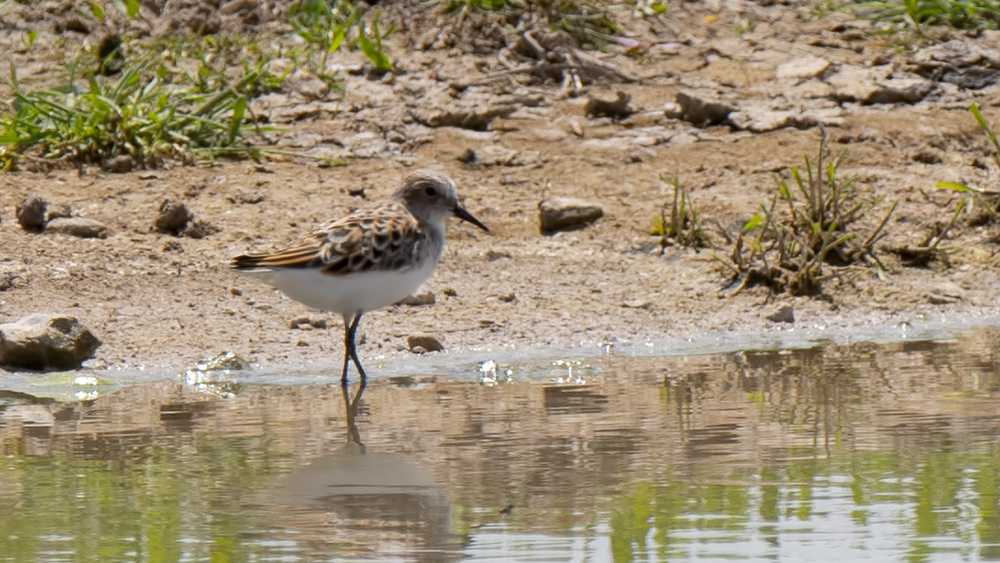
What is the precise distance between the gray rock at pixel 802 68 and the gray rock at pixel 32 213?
4.59 m

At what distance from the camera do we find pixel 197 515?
4.27 metres

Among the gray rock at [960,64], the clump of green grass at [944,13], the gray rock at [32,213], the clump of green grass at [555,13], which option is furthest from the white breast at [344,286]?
the clump of green grass at [944,13]

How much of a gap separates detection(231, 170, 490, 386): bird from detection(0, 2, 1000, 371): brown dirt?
0.62 meters

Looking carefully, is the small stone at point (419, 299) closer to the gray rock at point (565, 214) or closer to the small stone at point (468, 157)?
the gray rock at point (565, 214)

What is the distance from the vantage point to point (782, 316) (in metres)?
7.60

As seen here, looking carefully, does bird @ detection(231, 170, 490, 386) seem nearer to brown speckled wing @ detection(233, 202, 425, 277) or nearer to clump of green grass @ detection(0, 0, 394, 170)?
brown speckled wing @ detection(233, 202, 425, 277)

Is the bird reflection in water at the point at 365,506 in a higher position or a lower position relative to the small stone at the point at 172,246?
lower

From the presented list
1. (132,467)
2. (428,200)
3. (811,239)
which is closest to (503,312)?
(428,200)

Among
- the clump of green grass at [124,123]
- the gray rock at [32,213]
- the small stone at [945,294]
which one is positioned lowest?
the small stone at [945,294]

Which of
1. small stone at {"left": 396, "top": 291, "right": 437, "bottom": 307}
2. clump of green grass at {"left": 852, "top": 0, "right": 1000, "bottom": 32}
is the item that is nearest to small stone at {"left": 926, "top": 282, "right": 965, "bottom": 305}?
small stone at {"left": 396, "top": 291, "right": 437, "bottom": 307}

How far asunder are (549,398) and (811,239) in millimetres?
2395

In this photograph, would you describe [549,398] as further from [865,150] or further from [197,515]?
[865,150]

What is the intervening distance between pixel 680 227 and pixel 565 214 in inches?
25.1

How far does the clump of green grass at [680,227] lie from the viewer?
8289mm
